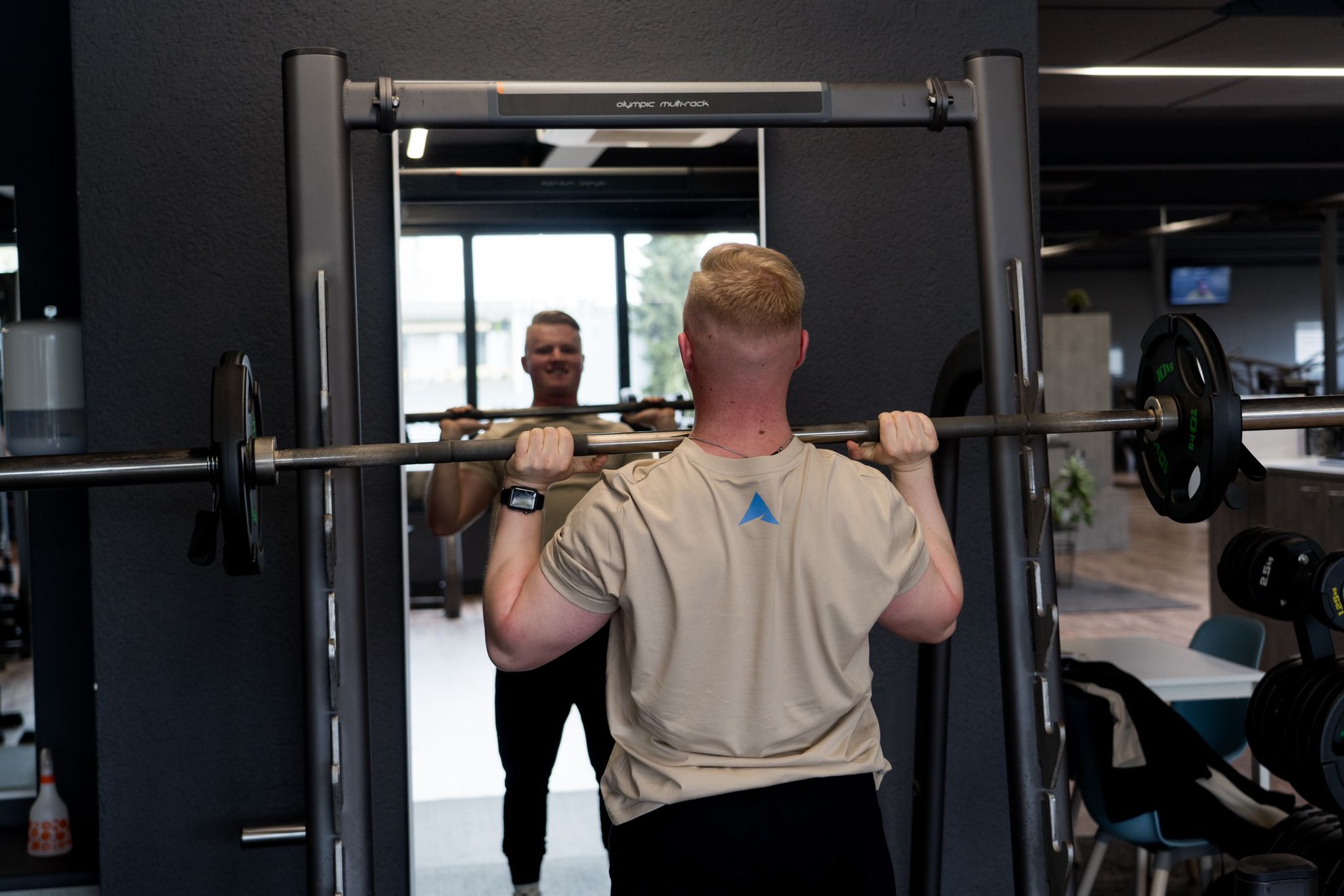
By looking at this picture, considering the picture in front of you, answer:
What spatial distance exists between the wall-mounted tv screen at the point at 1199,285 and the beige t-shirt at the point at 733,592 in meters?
17.5

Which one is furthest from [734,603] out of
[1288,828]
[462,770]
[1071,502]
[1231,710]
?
[1071,502]

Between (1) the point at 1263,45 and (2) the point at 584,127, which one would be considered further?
(1) the point at 1263,45

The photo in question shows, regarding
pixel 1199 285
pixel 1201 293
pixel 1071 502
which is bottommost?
pixel 1071 502

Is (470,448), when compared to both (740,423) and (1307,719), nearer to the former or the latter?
(740,423)

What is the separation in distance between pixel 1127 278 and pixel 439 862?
18.2m

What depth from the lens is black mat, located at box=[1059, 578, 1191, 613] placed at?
6691 millimetres

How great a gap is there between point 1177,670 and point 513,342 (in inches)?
77.2

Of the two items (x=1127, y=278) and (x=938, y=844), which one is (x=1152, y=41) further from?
(x=1127, y=278)

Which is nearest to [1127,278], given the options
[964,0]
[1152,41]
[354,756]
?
[1152,41]

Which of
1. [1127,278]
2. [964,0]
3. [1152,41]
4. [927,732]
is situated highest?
[1127,278]

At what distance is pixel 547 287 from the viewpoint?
217cm

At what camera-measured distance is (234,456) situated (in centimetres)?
142

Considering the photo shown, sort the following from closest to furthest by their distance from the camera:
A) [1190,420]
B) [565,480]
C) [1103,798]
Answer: [1190,420] → [565,480] → [1103,798]

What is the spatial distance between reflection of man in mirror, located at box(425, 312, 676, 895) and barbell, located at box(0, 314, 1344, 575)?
0.54 m
